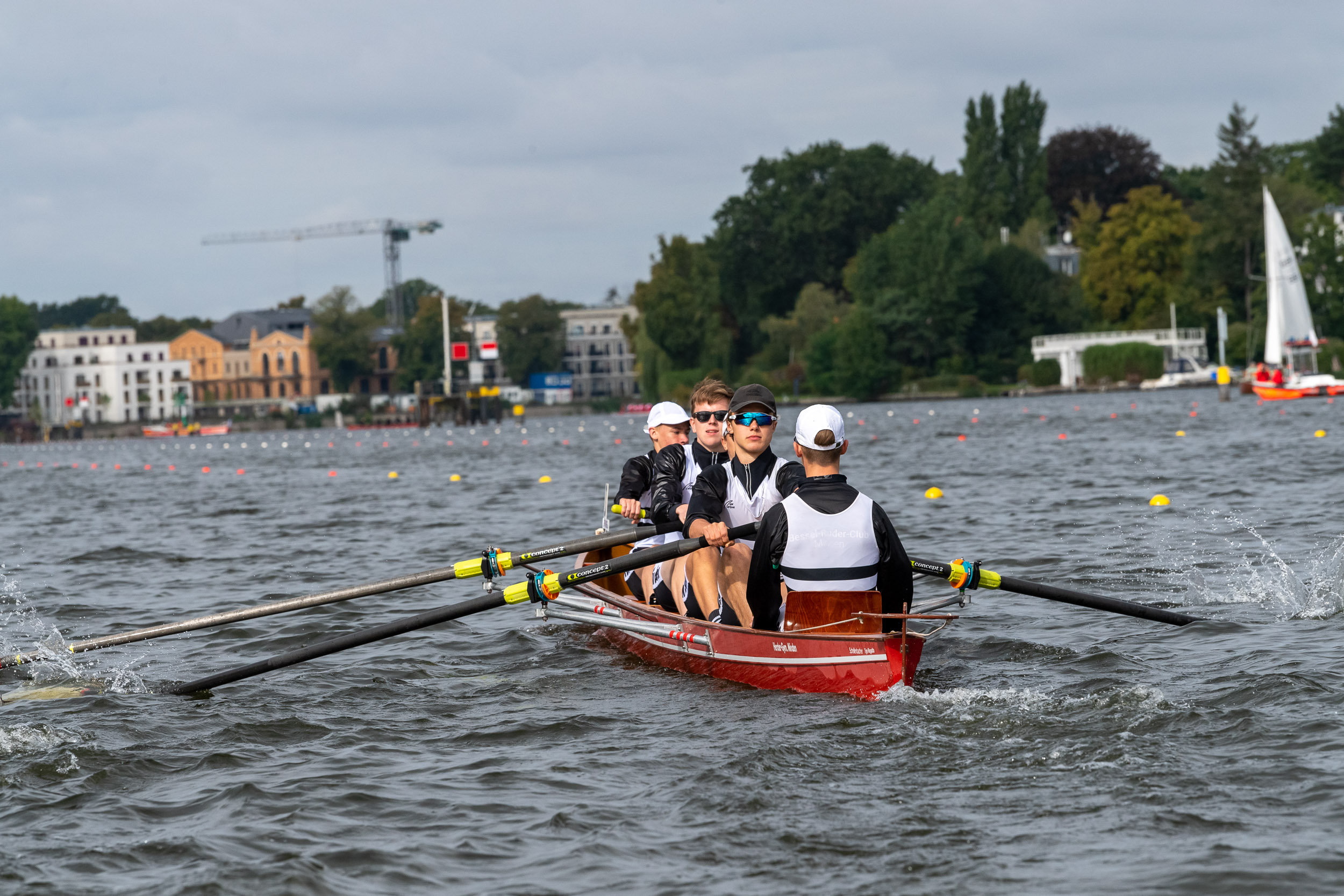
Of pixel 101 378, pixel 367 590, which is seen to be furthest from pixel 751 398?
pixel 101 378

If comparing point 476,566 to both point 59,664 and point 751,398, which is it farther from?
point 59,664

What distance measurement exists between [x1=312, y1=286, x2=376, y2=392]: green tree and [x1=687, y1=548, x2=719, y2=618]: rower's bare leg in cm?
13908

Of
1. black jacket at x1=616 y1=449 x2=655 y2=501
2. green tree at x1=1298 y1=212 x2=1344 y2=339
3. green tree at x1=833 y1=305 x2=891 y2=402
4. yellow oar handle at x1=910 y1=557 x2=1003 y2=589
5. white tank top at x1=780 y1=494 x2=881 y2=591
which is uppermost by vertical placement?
green tree at x1=1298 y1=212 x2=1344 y2=339

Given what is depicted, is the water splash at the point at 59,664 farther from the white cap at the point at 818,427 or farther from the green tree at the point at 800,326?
the green tree at the point at 800,326

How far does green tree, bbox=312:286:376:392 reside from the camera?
144375 mm

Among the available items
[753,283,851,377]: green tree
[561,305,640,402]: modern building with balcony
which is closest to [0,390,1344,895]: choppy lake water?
[753,283,851,377]: green tree

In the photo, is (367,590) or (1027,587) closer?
(1027,587)

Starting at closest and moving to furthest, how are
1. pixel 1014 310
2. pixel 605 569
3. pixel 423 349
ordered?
pixel 605 569 → pixel 1014 310 → pixel 423 349

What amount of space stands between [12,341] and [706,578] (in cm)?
15189

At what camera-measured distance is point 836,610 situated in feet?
25.7

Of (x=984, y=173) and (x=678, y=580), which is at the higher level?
(x=984, y=173)

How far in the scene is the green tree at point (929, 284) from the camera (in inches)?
3634

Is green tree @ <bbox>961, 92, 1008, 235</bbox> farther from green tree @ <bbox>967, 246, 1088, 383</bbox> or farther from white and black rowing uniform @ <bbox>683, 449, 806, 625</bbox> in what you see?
white and black rowing uniform @ <bbox>683, 449, 806, 625</bbox>

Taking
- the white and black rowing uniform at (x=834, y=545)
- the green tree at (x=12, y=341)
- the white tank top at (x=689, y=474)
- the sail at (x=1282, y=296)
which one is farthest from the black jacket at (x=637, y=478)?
the green tree at (x=12, y=341)
